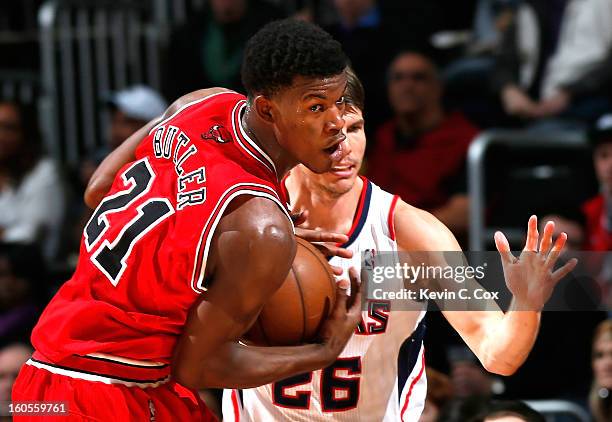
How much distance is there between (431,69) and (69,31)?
2976 mm

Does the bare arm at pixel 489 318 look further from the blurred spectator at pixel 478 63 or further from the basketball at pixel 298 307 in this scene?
the blurred spectator at pixel 478 63

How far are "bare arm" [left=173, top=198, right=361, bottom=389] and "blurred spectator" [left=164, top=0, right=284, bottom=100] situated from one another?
4.11m

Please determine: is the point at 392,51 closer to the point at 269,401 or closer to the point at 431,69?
the point at 431,69

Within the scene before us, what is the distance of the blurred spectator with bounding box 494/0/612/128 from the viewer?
6652 millimetres

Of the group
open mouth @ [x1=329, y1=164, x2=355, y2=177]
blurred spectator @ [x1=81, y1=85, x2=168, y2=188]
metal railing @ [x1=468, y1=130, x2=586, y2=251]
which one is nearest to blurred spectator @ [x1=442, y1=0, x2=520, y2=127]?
metal railing @ [x1=468, y1=130, x2=586, y2=251]

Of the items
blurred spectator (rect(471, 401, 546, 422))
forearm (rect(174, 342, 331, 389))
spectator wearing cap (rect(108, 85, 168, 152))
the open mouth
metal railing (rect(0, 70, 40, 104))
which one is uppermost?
metal railing (rect(0, 70, 40, 104))

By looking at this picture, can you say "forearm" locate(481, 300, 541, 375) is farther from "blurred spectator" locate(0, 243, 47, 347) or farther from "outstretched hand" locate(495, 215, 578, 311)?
"blurred spectator" locate(0, 243, 47, 347)

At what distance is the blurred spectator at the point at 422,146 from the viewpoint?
20.8 feet

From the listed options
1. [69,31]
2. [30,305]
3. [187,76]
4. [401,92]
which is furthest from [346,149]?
[69,31]

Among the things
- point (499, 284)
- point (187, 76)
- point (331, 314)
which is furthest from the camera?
point (187, 76)

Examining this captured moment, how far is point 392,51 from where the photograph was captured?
7117 mm

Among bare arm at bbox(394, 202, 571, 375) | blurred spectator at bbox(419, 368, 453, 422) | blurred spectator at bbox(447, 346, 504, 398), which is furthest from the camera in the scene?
blurred spectator at bbox(447, 346, 504, 398)

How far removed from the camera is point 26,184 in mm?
7355

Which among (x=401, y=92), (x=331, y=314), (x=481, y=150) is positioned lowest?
(x=331, y=314)
